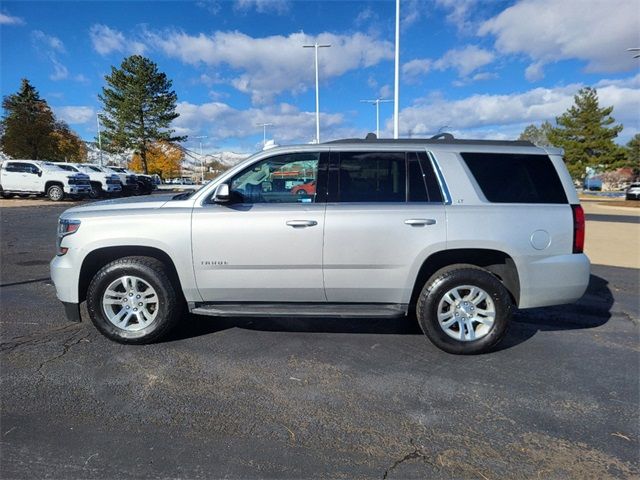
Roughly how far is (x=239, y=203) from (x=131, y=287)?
1.31 meters

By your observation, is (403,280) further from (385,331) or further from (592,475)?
(592,475)

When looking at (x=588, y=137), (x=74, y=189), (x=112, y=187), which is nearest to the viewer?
Answer: (x=74, y=189)

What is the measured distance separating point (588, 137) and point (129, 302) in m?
49.2

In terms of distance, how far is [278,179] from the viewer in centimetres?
410

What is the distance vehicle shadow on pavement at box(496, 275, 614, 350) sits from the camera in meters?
4.42

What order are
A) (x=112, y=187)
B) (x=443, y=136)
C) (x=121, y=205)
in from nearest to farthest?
(x=121, y=205)
(x=443, y=136)
(x=112, y=187)

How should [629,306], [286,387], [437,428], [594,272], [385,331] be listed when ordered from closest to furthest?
[437,428] < [286,387] < [385,331] < [629,306] < [594,272]

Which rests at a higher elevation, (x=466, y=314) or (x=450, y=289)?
(x=450, y=289)

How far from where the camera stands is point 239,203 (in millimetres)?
A: 3930

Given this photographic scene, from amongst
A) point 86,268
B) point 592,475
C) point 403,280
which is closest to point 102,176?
point 86,268

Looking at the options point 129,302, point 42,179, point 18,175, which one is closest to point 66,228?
point 129,302

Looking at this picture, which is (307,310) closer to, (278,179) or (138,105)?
(278,179)

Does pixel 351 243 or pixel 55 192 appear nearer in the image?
pixel 351 243

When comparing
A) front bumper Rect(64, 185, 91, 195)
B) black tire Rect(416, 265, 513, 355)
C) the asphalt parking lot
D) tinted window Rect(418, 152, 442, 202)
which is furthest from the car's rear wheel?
black tire Rect(416, 265, 513, 355)
